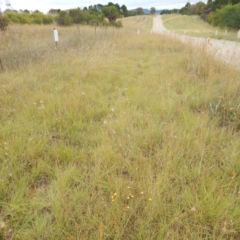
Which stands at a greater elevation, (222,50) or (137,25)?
(137,25)

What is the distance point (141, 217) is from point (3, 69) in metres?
4.68

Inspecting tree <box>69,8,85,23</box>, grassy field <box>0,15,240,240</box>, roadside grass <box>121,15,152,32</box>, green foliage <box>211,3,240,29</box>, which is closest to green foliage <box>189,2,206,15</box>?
roadside grass <box>121,15,152,32</box>

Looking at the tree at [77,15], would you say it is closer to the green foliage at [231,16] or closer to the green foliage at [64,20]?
the green foliage at [64,20]

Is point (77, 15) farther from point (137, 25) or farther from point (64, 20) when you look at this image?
point (137, 25)

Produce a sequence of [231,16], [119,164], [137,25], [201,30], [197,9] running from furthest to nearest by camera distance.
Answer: [197,9], [137,25], [201,30], [231,16], [119,164]

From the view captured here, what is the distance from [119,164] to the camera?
1663mm

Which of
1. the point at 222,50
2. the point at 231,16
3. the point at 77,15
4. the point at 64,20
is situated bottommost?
the point at 222,50

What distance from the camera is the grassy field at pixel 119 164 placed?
1.17 m

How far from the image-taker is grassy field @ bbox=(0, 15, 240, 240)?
46.3 inches

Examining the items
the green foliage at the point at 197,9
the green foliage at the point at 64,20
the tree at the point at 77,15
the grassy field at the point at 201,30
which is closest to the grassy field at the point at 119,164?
the grassy field at the point at 201,30

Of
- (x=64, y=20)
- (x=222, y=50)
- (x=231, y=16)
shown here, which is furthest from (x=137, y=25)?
(x=222, y=50)

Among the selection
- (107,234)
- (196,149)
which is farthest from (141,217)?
(196,149)

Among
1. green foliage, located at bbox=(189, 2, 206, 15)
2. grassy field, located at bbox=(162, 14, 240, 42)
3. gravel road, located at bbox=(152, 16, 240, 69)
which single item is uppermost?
green foliage, located at bbox=(189, 2, 206, 15)

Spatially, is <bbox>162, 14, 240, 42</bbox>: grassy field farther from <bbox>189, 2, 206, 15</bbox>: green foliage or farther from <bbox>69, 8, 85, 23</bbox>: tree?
<bbox>189, 2, 206, 15</bbox>: green foliage
